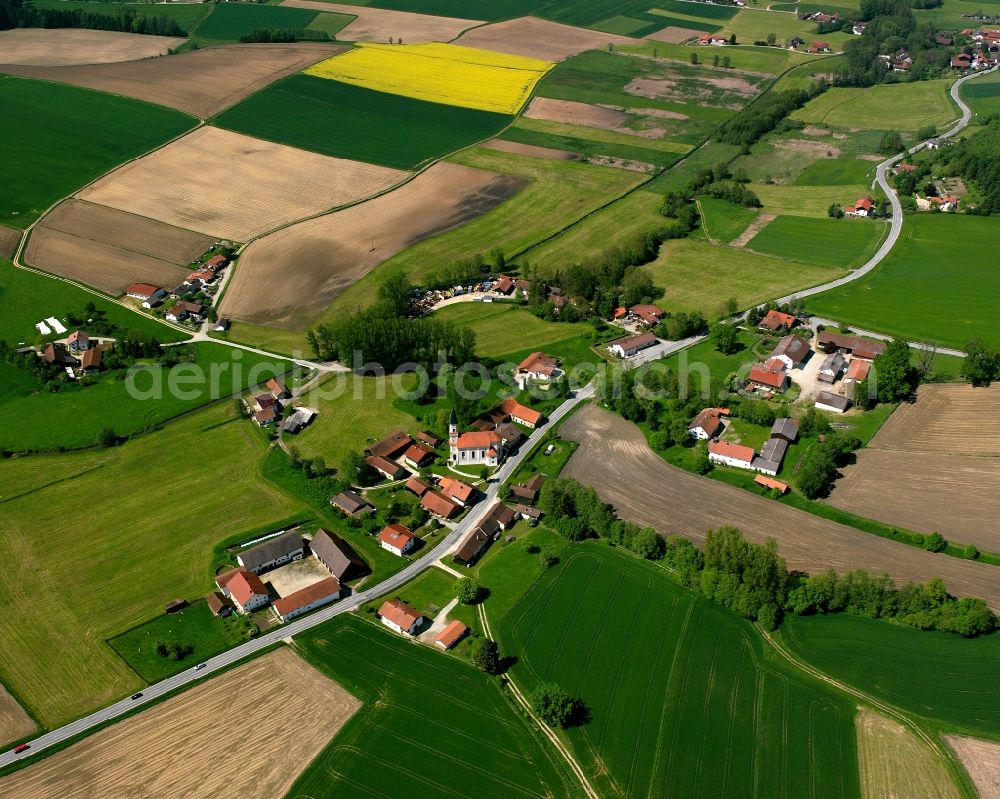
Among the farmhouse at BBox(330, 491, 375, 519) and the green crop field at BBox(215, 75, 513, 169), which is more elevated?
the green crop field at BBox(215, 75, 513, 169)

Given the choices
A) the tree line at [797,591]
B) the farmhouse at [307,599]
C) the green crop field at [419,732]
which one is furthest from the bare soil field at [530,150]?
the green crop field at [419,732]

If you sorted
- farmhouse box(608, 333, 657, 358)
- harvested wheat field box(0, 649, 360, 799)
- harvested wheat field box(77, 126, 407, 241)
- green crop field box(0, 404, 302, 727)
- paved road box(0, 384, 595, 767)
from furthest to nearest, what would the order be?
harvested wheat field box(77, 126, 407, 241), farmhouse box(608, 333, 657, 358), green crop field box(0, 404, 302, 727), paved road box(0, 384, 595, 767), harvested wheat field box(0, 649, 360, 799)

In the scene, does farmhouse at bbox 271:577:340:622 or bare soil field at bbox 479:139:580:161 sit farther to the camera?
bare soil field at bbox 479:139:580:161

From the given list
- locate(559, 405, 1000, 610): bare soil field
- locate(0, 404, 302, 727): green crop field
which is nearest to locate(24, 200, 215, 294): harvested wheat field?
locate(0, 404, 302, 727): green crop field

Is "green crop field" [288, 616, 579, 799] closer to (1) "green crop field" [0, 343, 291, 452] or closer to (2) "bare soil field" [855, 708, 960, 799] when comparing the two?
(2) "bare soil field" [855, 708, 960, 799]

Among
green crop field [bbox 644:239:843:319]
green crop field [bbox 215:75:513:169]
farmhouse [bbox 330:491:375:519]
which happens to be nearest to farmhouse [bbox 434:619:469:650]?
farmhouse [bbox 330:491:375:519]

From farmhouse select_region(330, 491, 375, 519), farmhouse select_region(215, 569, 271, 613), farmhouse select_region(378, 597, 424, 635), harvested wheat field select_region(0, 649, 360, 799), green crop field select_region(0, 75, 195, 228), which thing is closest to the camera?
harvested wheat field select_region(0, 649, 360, 799)

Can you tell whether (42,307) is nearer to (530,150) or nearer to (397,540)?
(397,540)

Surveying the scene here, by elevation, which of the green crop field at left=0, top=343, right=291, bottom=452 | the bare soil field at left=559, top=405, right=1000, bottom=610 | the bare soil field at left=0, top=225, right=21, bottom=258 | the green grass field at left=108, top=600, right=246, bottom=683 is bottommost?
the green grass field at left=108, top=600, right=246, bottom=683
